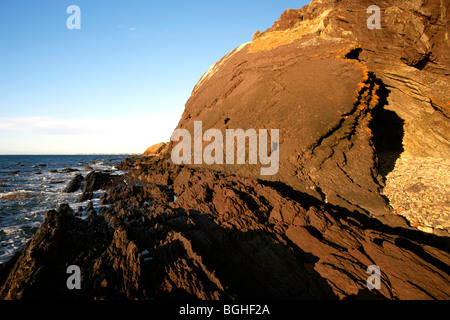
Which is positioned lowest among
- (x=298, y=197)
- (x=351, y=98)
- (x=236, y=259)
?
(x=236, y=259)

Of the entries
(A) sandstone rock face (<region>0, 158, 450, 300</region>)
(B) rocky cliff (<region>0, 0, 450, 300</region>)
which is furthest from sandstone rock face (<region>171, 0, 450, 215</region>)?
(A) sandstone rock face (<region>0, 158, 450, 300</region>)

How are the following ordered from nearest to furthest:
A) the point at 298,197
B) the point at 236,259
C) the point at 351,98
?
the point at 236,259
the point at 298,197
the point at 351,98

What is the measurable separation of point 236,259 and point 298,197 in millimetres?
4795

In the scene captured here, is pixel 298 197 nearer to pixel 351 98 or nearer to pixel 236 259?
pixel 236 259

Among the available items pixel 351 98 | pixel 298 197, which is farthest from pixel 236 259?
pixel 351 98

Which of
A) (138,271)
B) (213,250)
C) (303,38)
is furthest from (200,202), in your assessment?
(303,38)

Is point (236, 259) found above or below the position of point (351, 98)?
below

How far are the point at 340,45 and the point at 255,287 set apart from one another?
13167 mm

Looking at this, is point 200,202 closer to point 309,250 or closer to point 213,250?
point 213,250

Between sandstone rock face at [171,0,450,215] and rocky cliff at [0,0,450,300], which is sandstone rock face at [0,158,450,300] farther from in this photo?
sandstone rock face at [171,0,450,215]

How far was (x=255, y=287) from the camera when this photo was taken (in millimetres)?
3398

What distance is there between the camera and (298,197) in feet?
25.9

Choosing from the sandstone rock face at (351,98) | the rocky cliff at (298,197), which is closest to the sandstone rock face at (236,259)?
the rocky cliff at (298,197)
